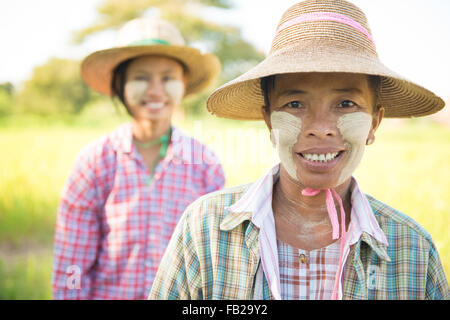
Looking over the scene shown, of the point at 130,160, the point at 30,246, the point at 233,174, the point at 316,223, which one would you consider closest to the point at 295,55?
the point at 316,223

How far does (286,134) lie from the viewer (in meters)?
1.51

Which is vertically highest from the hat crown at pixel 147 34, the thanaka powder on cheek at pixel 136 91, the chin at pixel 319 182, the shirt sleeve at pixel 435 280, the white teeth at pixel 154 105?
the hat crown at pixel 147 34

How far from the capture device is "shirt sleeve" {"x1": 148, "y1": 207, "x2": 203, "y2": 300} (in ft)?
4.92

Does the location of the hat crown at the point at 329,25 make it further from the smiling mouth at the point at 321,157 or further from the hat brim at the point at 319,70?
the smiling mouth at the point at 321,157

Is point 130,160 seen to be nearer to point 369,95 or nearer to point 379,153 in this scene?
point 369,95

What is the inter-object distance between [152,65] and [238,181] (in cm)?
179

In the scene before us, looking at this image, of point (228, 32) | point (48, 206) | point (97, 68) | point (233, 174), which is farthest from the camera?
point (228, 32)

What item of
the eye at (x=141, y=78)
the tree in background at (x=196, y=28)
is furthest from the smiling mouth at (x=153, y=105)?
the tree in background at (x=196, y=28)

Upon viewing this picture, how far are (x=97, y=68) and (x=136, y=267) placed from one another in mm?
1429

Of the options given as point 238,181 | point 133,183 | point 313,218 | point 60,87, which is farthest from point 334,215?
point 60,87

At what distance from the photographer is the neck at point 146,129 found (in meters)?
2.68

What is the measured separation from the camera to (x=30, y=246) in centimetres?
452

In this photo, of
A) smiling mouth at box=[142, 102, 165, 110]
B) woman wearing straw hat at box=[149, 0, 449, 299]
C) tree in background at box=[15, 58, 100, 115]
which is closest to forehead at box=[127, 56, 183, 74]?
smiling mouth at box=[142, 102, 165, 110]

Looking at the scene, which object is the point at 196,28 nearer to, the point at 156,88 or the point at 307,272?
the point at 156,88
